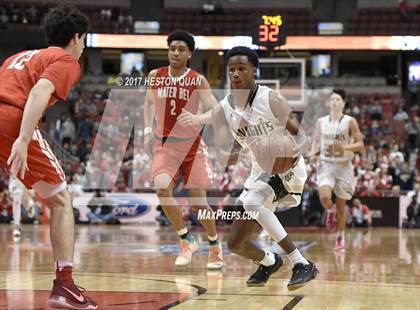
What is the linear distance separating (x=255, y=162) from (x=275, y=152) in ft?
1.32

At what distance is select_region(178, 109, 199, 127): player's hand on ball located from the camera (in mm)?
7297

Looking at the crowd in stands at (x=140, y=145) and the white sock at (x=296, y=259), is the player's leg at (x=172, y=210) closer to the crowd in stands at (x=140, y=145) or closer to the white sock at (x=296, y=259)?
the white sock at (x=296, y=259)

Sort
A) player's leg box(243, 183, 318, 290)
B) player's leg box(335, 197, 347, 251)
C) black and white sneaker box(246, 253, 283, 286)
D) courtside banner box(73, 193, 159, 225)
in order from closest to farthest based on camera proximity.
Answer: player's leg box(243, 183, 318, 290) < black and white sneaker box(246, 253, 283, 286) < player's leg box(335, 197, 347, 251) < courtside banner box(73, 193, 159, 225)

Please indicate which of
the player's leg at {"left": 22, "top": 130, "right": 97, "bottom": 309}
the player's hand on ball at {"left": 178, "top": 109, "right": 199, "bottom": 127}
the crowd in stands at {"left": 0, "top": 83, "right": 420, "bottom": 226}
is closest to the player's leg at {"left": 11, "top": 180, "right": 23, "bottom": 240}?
the crowd in stands at {"left": 0, "top": 83, "right": 420, "bottom": 226}

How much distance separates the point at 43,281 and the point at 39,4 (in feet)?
81.4

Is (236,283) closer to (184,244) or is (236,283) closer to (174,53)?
(184,244)

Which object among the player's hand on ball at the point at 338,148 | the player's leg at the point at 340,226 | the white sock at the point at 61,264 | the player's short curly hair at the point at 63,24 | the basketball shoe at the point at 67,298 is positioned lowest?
the player's leg at the point at 340,226

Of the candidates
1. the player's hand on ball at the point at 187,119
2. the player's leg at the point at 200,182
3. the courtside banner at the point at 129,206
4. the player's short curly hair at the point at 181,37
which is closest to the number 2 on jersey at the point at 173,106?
the player's hand on ball at the point at 187,119

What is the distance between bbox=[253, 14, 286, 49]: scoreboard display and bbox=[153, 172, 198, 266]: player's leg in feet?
29.9

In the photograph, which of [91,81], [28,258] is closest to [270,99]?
[28,258]

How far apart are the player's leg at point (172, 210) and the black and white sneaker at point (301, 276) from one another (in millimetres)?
2257

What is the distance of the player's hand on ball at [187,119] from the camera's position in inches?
287

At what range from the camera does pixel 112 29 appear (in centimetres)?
2958

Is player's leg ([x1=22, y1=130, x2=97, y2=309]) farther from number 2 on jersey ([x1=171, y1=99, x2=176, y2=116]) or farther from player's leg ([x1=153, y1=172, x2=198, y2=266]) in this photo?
number 2 on jersey ([x1=171, y1=99, x2=176, y2=116])
